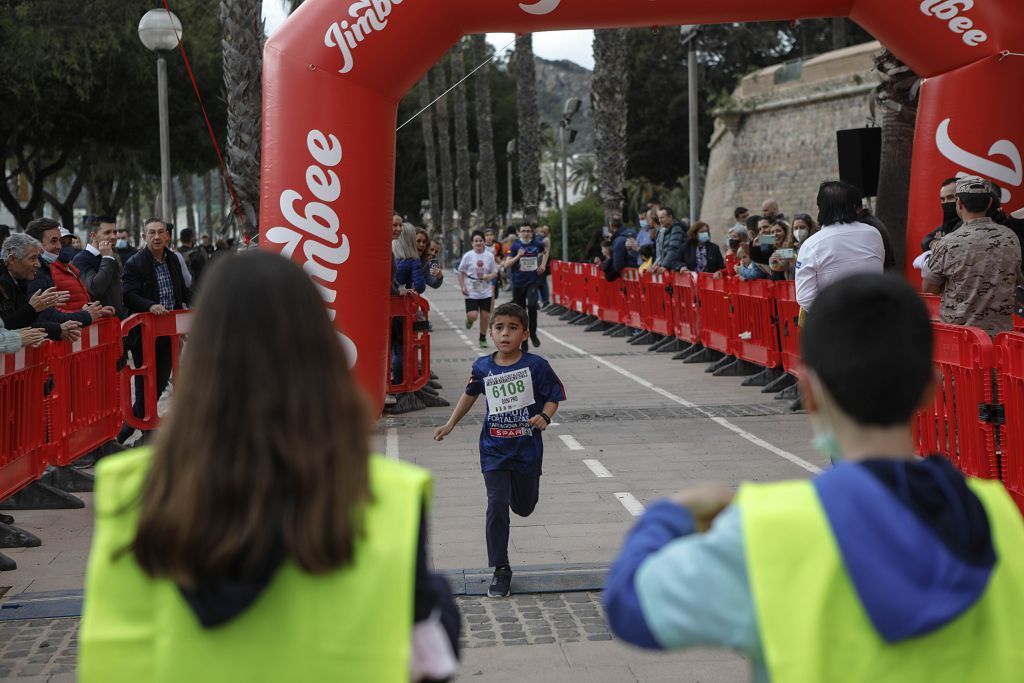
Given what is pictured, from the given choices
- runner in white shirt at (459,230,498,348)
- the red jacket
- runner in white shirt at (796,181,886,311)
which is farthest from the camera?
runner in white shirt at (459,230,498,348)

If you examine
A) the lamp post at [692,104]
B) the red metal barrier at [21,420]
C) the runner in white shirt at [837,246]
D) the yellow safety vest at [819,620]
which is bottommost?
the red metal barrier at [21,420]

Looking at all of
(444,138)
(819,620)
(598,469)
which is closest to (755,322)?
(598,469)

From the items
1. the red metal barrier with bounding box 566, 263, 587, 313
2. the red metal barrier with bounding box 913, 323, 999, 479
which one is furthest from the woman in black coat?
the red metal barrier with bounding box 913, 323, 999, 479

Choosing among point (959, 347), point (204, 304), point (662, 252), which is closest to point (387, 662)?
point (204, 304)

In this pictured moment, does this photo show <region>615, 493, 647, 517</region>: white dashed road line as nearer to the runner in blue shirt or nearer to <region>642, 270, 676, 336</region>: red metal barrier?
<region>642, 270, 676, 336</region>: red metal barrier

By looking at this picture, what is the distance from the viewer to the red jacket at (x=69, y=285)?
10.3 m

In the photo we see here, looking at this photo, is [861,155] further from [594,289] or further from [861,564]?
[861,564]

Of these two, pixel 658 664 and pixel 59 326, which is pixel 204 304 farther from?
pixel 59 326

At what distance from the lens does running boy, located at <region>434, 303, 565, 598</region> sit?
21.0 ft

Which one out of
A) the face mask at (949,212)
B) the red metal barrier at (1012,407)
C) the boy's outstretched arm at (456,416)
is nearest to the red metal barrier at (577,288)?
the face mask at (949,212)

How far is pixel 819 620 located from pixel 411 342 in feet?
38.9

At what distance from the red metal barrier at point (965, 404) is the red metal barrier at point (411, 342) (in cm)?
668

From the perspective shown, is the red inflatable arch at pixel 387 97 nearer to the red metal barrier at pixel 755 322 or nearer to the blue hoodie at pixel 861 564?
the red metal barrier at pixel 755 322

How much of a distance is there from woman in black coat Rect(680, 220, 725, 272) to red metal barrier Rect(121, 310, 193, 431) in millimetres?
8666
